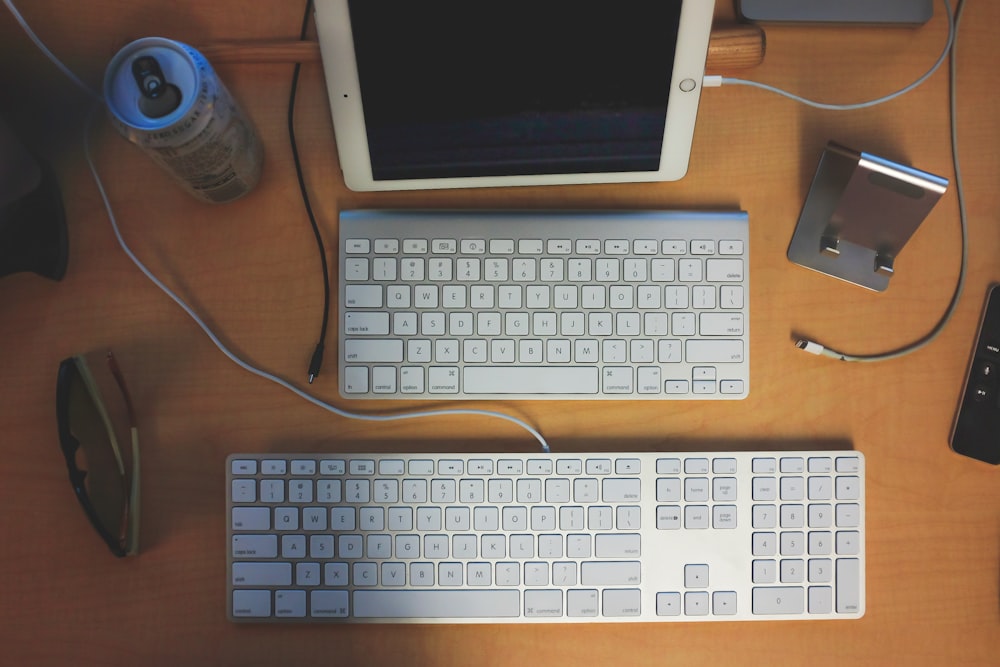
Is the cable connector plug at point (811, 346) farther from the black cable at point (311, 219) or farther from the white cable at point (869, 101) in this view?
the black cable at point (311, 219)

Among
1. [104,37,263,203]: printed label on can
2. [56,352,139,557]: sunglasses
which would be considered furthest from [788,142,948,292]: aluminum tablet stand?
[56,352,139,557]: sunglasses

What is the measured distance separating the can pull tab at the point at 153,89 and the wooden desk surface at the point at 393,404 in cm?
16

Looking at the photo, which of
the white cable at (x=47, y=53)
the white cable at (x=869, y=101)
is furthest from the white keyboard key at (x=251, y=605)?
the white cable at (x=869, y=101)

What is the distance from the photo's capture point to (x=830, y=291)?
2.27 feet

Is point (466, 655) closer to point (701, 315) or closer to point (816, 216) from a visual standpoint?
point (701, 315)

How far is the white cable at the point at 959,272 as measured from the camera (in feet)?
2.22

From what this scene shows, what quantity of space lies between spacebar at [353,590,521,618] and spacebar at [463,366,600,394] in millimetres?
182

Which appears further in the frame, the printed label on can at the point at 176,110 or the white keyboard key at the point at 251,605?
the white keyboard key at the point at 251,605

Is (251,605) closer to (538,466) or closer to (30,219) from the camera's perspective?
(538,466)

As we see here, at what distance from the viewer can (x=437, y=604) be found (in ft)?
2.11

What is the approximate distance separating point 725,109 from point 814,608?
48 centimetres

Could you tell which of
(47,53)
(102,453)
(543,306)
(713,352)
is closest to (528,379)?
(543,306)

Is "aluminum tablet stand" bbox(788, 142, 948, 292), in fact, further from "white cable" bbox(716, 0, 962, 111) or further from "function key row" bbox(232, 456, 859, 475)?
"function key row" bbox(232, 456, 859, 475)

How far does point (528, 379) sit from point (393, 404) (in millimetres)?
131
